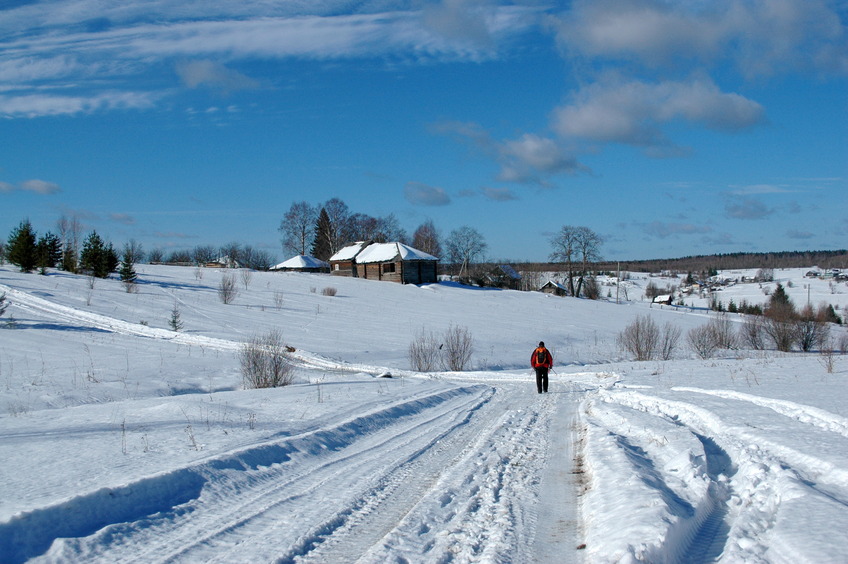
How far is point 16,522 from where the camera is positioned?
14.9ft

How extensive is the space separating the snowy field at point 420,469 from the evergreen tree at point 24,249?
29711 mm

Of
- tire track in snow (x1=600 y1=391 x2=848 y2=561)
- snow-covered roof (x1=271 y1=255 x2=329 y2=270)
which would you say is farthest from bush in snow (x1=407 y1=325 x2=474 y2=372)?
snow-covered roof (x1=271 y1=255 x2=329 y2=270)

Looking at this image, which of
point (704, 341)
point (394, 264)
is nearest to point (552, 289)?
point (394, 264)

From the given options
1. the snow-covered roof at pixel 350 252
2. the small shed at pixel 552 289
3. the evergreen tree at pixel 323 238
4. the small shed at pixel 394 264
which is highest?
the evergreen tree at pixel 323 238

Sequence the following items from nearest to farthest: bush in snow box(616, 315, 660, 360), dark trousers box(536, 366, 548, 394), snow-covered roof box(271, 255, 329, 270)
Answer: dark trousers box(536, 366, 548, 394), bush in snow box(616, 315, 660, 360), snow-covered roof box(271, 255, 329, 270)

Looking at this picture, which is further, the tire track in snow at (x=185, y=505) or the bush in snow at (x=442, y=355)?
the bush in snow at (x=442, y=355)

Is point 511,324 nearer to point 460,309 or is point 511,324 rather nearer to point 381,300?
point 460,309

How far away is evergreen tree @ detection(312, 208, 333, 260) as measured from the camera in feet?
312

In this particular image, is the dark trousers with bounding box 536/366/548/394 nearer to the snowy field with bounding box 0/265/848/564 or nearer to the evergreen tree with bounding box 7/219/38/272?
the snowy field with bounding box 0/265/848/564

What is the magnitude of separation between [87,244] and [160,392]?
3409cm

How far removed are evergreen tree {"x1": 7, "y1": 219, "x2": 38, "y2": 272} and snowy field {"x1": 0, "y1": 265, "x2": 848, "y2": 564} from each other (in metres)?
29.7

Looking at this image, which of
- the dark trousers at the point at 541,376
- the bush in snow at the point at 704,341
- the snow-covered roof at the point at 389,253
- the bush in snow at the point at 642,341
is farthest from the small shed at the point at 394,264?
the dark trousers at the point at 541,376

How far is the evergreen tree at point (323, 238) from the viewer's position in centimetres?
9495

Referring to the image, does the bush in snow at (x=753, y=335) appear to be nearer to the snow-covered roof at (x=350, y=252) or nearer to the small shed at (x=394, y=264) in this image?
the small shed at (x=394, y=264)
